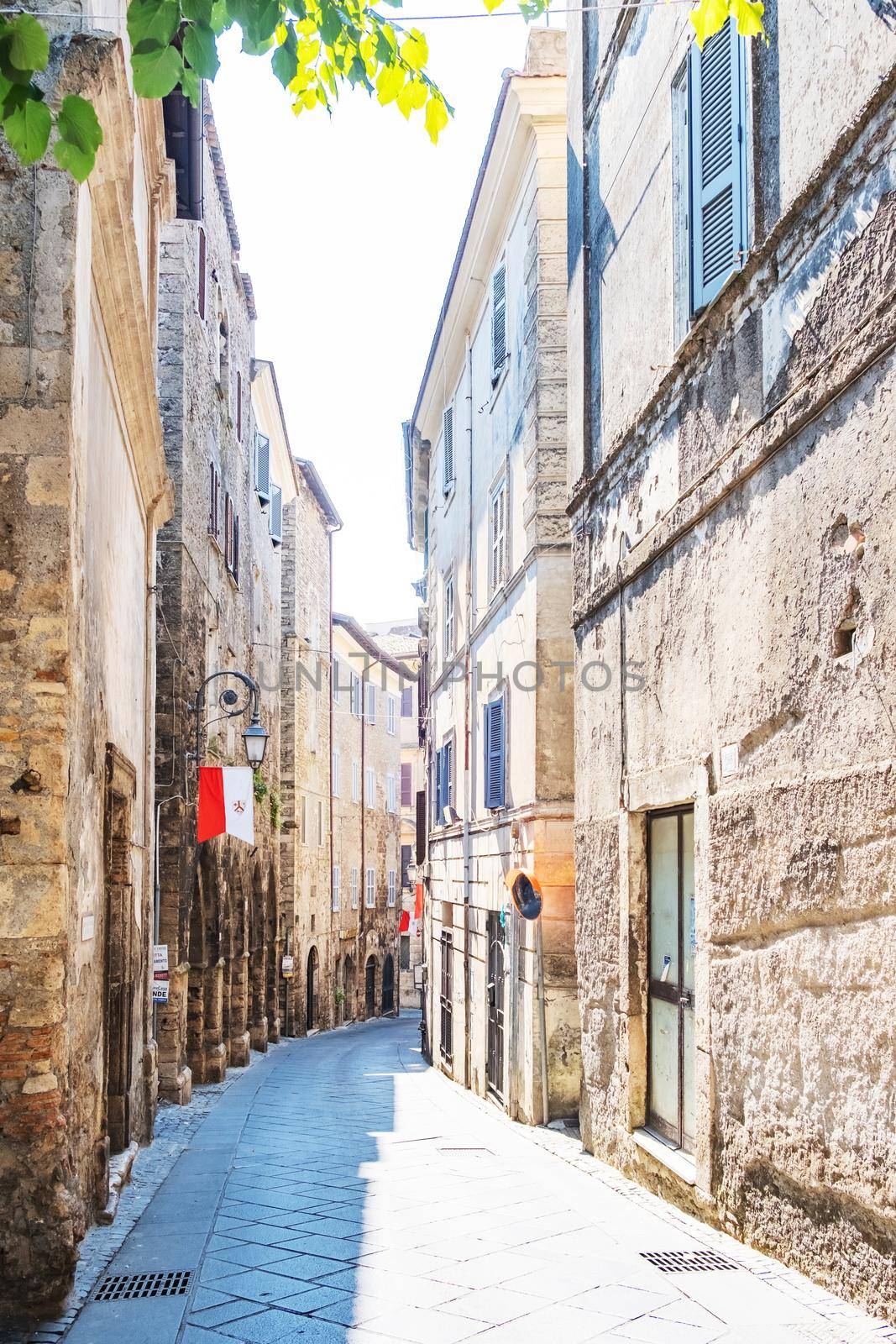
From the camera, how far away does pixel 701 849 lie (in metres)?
6.57

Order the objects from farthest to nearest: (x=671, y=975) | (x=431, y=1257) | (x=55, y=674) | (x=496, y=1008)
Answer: (x=496, y=1008)
(x=671, y=975)
(x=431, y=1257)
(x=55, y=674)

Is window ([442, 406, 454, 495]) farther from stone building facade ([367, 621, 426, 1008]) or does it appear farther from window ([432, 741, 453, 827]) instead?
stone building facade ([367, 621, 426, 1008])

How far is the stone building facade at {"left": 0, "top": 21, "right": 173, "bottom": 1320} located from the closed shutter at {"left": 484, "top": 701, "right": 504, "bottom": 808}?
22.7 feet

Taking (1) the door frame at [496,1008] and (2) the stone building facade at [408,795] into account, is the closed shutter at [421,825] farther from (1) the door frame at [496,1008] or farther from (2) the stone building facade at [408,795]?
(2) the stone building facade at [408,795]

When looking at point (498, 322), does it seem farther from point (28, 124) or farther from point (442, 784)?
point (28, 124)

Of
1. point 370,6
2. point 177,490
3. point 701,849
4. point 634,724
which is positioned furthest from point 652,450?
point 177,490

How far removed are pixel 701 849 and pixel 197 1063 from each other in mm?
11849

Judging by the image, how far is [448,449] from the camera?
2028 centimetres

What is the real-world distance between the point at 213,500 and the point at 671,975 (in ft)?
40.1

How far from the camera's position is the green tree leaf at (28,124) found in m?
3.35

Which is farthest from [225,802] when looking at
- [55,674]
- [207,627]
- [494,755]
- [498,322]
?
[55,674]

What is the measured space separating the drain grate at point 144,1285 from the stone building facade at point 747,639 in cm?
245

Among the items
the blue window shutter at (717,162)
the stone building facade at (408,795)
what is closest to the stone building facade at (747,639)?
the blue window shutter at (717,162)

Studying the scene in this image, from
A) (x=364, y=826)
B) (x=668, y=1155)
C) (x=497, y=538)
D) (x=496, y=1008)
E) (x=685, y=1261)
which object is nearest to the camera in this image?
(x=685, y=1261)
